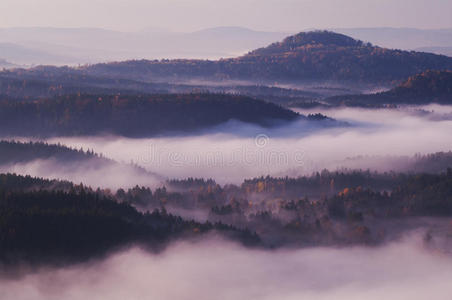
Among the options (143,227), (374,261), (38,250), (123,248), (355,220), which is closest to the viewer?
(38,250)

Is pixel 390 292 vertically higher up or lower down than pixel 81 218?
lower down

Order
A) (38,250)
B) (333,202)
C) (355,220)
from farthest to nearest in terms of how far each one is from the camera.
Result: (333,202) → (355,220) → (38,250)

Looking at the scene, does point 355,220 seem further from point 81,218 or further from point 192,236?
point 81,218

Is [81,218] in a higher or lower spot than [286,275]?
higher

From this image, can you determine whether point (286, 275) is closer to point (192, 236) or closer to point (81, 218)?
point (192, 236)

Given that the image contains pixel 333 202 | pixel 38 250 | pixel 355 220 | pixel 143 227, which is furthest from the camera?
Answer: pixel 333 202

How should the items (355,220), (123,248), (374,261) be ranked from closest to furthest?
1. (123,248)
2. (374,261)
3. (355,220)

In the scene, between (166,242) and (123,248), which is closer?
(123,248)

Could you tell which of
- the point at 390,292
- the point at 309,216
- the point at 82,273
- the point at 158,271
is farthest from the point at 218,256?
the point at 309,216

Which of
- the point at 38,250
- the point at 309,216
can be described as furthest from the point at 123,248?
the point at 309,216
